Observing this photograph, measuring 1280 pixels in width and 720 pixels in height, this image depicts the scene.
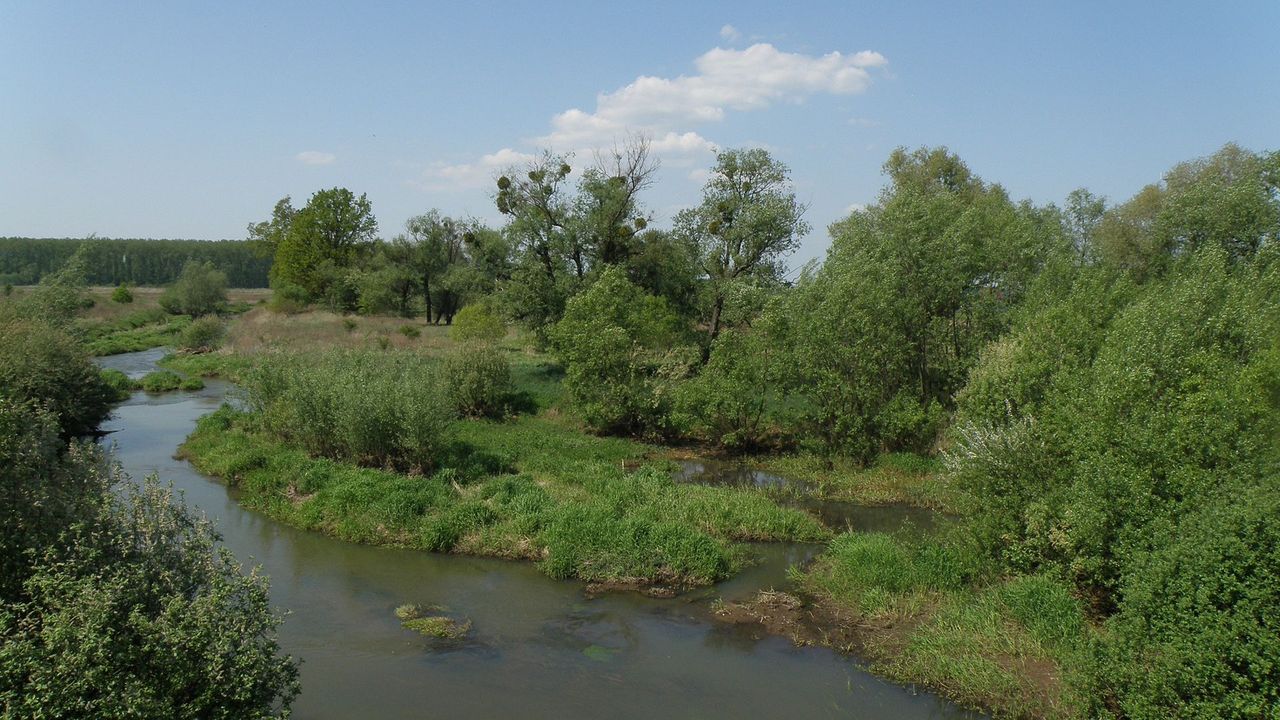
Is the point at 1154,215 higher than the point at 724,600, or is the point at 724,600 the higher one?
the point at 1154,215

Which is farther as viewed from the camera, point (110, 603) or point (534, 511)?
point (534, 511)

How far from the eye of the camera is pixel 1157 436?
12.0 meters

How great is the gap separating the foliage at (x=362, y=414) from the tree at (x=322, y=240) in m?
41.6

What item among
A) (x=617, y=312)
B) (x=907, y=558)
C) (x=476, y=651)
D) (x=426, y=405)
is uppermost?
(x=617, y=312)

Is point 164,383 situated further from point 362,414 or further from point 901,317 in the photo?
point 901,317

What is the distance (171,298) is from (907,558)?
70716 millimetres

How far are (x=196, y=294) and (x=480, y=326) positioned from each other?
1649 inches

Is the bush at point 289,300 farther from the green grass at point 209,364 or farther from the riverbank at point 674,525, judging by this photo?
the riverbank at point 674,525

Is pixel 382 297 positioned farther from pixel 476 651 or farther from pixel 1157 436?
pixel 1157 436

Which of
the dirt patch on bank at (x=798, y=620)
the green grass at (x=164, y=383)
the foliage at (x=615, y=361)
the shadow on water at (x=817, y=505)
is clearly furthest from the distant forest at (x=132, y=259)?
the dirt patch on bank at (x=798, y=620)

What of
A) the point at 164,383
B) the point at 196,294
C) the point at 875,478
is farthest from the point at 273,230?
the point at 875,478

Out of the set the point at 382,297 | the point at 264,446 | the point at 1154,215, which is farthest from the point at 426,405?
the point at 382,297

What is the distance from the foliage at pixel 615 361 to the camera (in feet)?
91.6

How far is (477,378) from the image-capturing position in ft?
97.3
